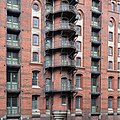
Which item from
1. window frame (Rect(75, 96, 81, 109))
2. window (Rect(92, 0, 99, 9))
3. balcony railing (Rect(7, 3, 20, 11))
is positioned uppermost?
window (Rect(92, 0, 99, 9))

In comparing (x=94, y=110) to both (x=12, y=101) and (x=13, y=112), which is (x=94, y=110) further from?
(x=12, y=101)

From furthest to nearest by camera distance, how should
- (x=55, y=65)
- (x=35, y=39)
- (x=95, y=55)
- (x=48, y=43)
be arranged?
(x=95, y=55) < (x=48, y=43) < (x=55, y=65) < (x=35, y=39)

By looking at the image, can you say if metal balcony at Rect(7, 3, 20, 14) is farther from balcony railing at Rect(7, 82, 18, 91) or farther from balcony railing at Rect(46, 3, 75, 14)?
balcony railing at Rect(7, 82, 18, 91)

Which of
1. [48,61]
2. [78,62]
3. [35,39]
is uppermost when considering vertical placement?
[35,39]

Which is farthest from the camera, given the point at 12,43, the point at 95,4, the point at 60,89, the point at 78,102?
the point at 95,4

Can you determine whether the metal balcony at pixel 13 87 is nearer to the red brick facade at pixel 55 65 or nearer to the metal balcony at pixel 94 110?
the red brick facade at pixel 55 65

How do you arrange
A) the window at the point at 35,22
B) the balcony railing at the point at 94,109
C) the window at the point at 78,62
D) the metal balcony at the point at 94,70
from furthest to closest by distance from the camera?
the metal balcony at the point at 94,70
the balcony railing at the point at 94,109
the window at the point at 78,62
the window at the point at 35,22

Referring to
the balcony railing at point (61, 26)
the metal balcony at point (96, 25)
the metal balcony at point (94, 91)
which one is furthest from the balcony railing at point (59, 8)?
the metal balcony at point (94, 91)

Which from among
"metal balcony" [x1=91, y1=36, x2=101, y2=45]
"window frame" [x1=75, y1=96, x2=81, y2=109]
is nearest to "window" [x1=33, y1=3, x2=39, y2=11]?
"metal balcony" [x1=91, y1=36, x2=101, y2=45]

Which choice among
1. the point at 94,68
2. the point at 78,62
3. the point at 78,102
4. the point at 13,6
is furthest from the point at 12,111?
the point at 94,68

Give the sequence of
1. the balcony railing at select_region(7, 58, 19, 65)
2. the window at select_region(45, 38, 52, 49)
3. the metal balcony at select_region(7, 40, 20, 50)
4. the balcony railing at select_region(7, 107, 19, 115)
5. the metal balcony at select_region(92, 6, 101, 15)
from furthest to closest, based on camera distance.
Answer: the metal balcony at select_region(92, 6, 101, 15) < the window at select_region(45, 38, 52, 49) < the balcony railing at select_region(7, 58, 19, 65) < the metal balcony at select_region(7, 40, 20, 50) < the balcony railing at select_region(7, 107, 19, 115)

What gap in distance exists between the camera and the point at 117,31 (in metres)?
44.9

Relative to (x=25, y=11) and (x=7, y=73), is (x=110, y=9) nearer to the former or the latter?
(x=25, y=11)

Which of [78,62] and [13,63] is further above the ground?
[78,62]
